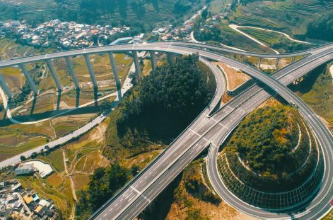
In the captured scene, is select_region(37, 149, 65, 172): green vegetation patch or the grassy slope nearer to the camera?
the grassy slope

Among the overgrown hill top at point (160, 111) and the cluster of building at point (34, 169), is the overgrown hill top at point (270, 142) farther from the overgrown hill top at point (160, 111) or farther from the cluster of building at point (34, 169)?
the cluster of building at point (34, 169)

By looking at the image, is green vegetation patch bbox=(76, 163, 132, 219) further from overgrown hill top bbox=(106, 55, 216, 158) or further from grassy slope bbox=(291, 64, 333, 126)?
grassy slope bbox=(291, 64, 333, 126)

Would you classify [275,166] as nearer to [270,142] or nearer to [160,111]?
[270,142]

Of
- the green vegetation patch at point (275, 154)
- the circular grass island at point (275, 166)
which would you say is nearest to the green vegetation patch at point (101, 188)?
the circular grass island at point (275, 166)

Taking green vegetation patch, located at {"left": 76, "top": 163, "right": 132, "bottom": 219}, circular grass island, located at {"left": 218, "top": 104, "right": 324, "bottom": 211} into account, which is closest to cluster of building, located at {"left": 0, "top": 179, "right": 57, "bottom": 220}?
green vegetation patch, located at {"left": 76, "top": 163, "right": 132, "bottom": 219}

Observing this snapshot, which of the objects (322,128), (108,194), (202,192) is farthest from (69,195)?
(322,128)

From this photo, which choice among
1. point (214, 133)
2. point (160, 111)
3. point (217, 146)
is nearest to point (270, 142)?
point (217, 146)

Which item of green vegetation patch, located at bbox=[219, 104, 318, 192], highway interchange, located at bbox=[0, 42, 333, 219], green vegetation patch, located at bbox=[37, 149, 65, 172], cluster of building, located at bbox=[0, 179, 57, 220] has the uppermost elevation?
green vegetation patch, located at bbox=[219, 104, 318, 192]

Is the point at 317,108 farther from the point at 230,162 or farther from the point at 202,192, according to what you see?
the point at 202,192
